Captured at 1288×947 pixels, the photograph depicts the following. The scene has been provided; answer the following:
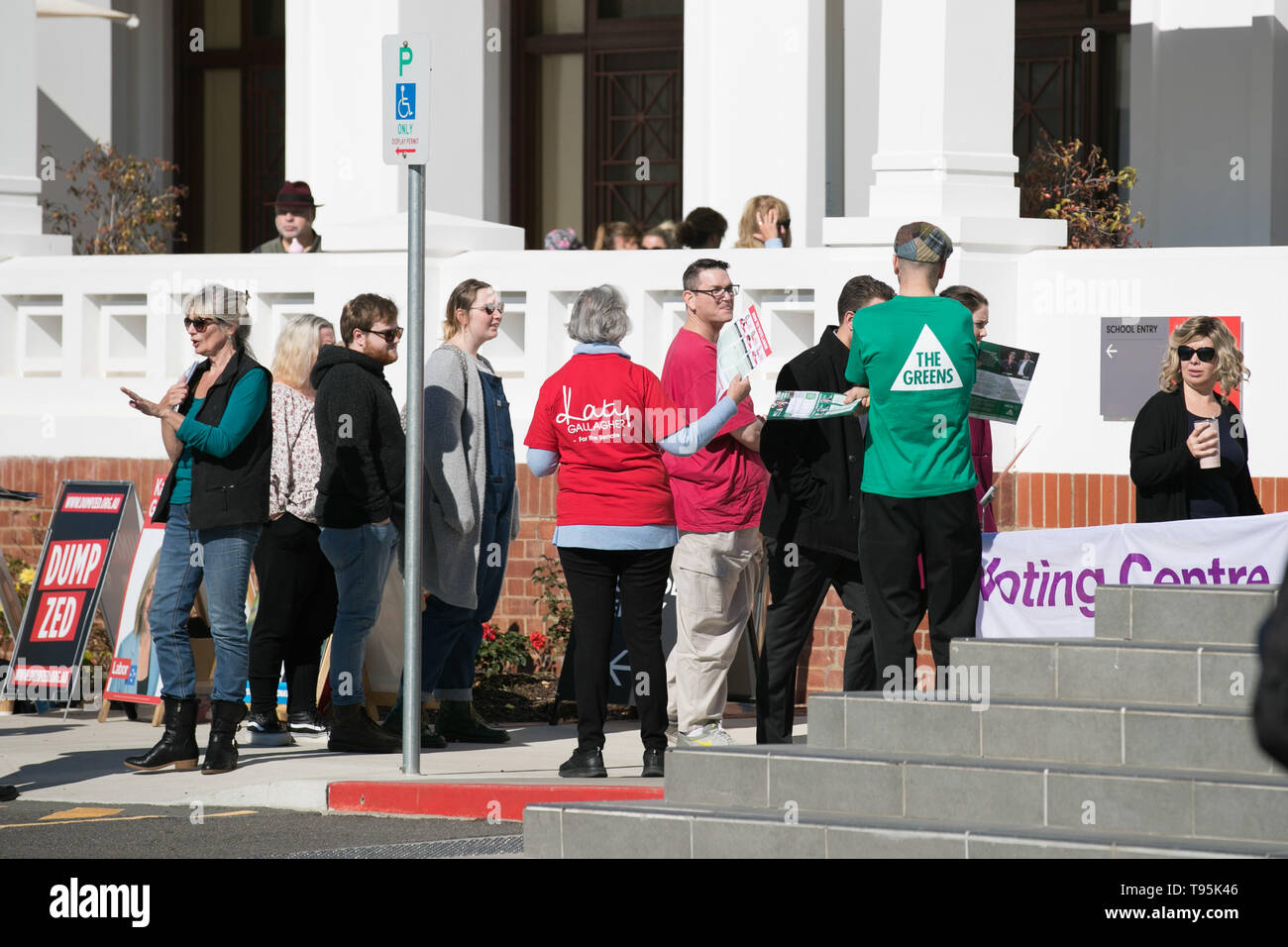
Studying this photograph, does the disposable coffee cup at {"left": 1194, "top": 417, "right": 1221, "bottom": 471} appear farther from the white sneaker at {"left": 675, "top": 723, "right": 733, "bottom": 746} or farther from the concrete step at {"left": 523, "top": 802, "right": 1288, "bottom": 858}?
the concrete step at {"left": 523, "top": 802, "right": 1288, "bottom": 858}

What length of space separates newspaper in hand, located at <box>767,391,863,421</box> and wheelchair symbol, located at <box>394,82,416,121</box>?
6.17ft

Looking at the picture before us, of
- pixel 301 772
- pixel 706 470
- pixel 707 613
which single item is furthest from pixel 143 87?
pixel 707 613

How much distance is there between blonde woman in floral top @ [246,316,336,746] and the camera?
947 centimetres

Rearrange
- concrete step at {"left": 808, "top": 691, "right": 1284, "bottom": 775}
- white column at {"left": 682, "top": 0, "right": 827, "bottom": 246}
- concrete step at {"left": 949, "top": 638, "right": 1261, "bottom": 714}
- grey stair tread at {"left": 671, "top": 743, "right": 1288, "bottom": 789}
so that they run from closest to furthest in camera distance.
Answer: grey stair tread at {"left": 671, "top": 743, "right": 1288, "bottom": 789}, concrete step at {"left": 808, "top": 691, "right": 1284, "bottom": 775}, concrete step at {"left": 949, "top": 638, "right": 1261, "bottom": 714}, white column at {"left": 682, "top": 0, "right": 827, "bottom": 246}

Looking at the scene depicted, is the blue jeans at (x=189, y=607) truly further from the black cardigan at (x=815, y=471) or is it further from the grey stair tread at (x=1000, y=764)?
the grey stair tread at (x=1000, y=764)

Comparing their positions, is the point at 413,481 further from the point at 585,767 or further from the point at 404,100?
the point at 404,100

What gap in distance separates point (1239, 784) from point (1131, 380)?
475 centimetres

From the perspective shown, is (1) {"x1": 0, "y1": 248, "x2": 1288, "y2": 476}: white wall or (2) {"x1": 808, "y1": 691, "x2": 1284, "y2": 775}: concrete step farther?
(1) {"x1": 0, "y1": 248, "x2": 1288, "y2": 476}: white wall

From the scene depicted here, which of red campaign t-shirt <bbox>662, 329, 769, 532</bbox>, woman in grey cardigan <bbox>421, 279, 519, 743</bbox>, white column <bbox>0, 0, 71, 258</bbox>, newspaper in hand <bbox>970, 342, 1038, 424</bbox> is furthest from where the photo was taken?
white column <bbox>0, 0, 71, 258</bbox>

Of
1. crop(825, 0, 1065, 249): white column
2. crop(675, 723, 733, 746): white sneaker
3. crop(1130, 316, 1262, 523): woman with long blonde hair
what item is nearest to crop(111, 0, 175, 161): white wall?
crop(825, 0, 1065, 249): white column

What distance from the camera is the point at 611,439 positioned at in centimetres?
818

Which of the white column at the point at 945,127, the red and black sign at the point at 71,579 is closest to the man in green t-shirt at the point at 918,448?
the white column at the point at 945,127

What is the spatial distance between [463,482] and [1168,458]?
303 cm

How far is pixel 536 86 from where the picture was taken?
1678 centimetres
